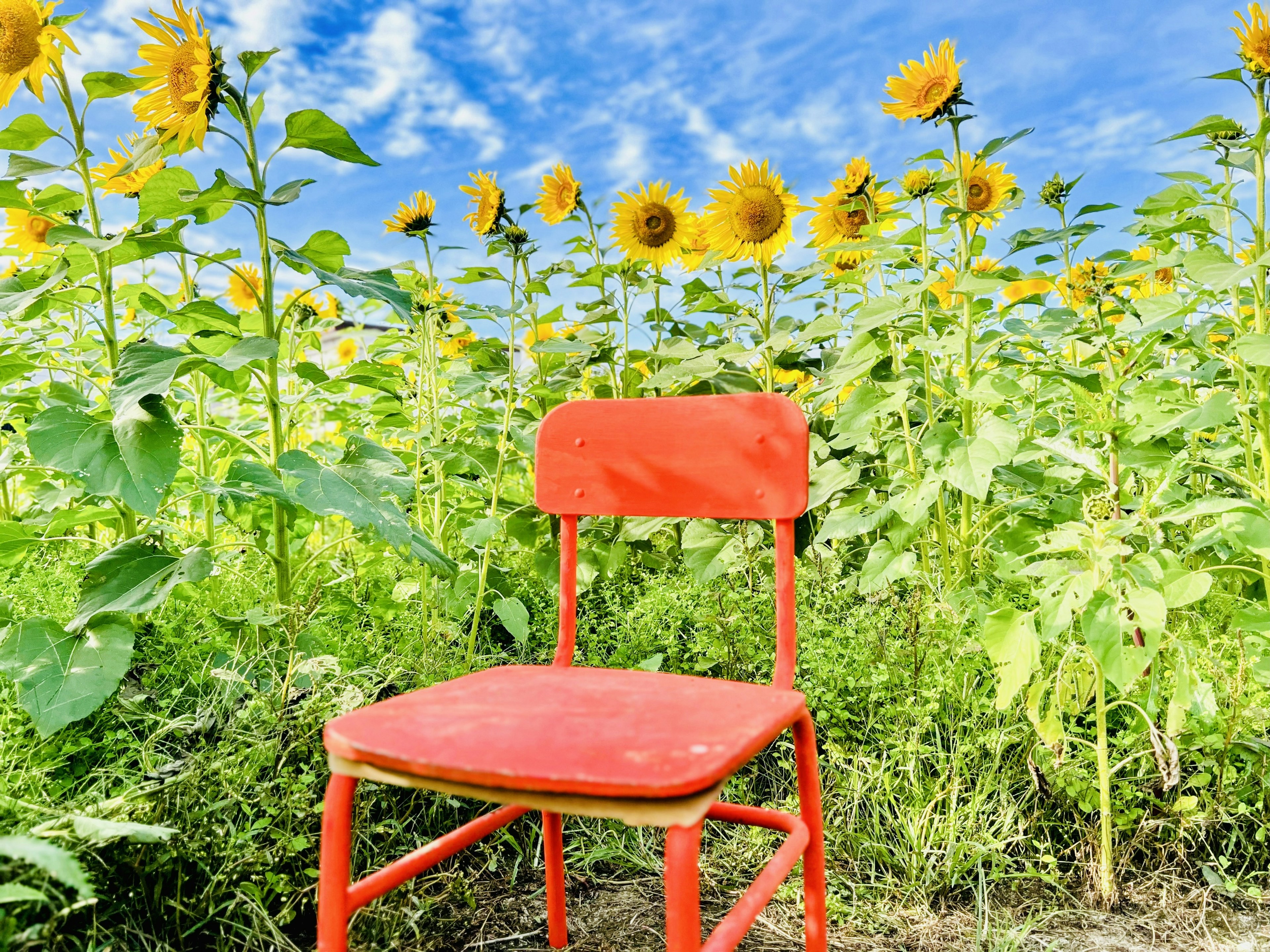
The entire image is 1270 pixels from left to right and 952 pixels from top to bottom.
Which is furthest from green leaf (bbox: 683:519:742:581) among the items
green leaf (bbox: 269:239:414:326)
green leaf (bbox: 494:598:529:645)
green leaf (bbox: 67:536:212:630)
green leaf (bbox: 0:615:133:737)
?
green leaf (bbox: 0:615:133:737)

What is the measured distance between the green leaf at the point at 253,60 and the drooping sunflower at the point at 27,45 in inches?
16.5

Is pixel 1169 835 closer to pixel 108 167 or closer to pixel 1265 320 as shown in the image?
pixel 1265 320

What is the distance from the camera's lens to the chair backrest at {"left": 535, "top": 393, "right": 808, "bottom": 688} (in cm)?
131

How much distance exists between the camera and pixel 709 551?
2227 millimetres

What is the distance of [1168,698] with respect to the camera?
175 centimetres

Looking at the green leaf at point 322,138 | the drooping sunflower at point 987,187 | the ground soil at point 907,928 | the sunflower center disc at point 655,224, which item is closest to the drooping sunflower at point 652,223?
the sunflower center disc at point 655,224

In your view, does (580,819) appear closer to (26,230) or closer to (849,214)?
(849,214)

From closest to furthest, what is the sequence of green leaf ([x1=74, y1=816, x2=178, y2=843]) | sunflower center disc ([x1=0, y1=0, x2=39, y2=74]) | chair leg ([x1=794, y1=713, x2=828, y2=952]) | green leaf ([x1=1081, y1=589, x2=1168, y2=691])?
green leaf ([x1=74, y1=816, x2=178, y2=843]), chair leg ([x1=794, y1=713, x2=828, y2=952]), green leaf ([x1=1081, y1=589, x2=1168, y2=691]), sunflower center disc ([x1=0, y1=0, x2=39, y2=74])

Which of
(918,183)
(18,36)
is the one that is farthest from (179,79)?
(918,183)

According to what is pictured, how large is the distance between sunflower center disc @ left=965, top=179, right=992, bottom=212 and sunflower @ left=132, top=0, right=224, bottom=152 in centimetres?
170

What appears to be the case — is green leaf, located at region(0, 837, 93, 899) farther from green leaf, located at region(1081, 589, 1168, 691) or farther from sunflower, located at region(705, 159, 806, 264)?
sunflower, located at region(705, 159, 806, 264)

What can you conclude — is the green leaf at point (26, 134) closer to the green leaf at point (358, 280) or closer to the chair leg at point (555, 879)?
the green leaf at point (358, 280)

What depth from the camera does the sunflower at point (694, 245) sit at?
2.47 m

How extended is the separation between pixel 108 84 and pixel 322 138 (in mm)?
488
